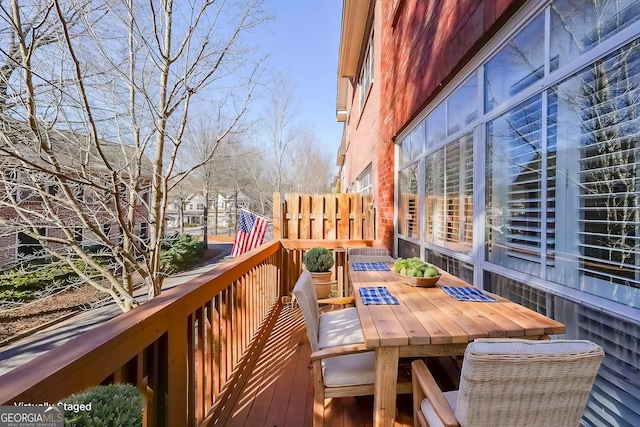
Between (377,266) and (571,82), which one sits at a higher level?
(571,82)

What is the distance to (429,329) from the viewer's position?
1488 millimetres

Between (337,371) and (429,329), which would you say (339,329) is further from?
(429,329)

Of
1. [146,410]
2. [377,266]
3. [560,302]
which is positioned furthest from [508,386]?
[377,266]

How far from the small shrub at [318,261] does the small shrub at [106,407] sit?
3448 mm

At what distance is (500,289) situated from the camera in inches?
83.3

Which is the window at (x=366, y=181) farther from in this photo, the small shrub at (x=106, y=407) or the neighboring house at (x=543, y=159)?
the small shrub at (x=106, y=407)

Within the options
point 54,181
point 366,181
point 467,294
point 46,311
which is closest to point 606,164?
point 467,294

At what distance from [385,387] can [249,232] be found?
6.06m

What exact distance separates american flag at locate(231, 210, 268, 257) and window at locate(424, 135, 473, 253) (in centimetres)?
432

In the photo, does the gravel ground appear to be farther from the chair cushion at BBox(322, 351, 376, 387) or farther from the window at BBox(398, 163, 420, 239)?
the chair cushion at BBox(322, 351, 376, 387)

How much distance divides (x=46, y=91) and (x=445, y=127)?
3.91 m

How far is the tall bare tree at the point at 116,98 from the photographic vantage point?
2830mm

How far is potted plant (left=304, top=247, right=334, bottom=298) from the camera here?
4.36 meters

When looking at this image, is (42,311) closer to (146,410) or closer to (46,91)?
(46,91)
